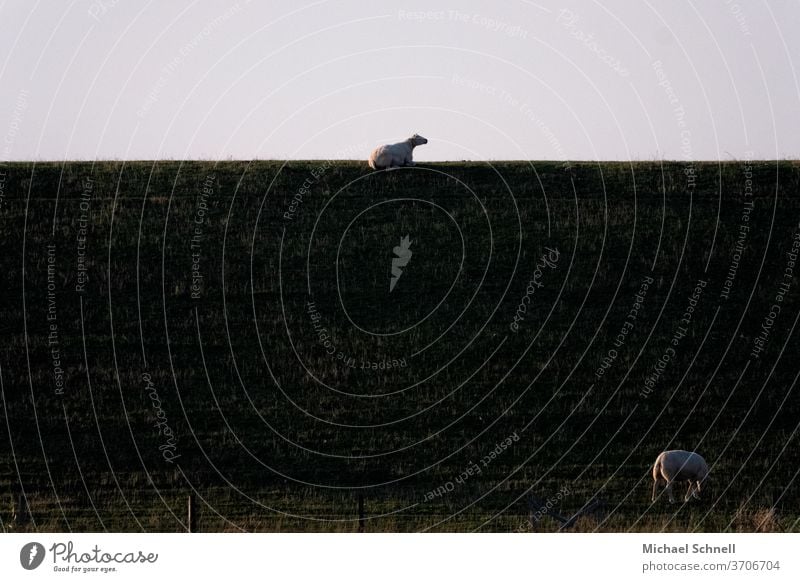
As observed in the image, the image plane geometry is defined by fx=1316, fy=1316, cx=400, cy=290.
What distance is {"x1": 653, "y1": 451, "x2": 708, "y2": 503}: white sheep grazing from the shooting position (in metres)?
27.6

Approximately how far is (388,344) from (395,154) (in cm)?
994

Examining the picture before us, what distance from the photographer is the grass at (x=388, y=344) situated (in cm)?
2898

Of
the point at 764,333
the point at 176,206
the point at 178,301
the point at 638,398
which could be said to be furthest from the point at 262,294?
the point at 764,333

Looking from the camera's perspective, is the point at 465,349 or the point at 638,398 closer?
the point at 638,398

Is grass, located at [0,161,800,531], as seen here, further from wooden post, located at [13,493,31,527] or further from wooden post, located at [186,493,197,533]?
wooden post, located at [186,493,197,533]

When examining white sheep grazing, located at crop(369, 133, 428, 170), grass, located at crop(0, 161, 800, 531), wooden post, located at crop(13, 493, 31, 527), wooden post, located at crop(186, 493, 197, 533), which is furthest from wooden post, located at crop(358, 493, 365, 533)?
white sheep grazing, located at crop(369, 133, 428, 170)

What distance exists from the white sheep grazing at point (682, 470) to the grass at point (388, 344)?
487 millimetres

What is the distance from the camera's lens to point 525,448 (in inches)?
1246

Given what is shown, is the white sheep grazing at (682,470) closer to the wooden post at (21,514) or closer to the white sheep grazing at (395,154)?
the wooden post at (21,514)

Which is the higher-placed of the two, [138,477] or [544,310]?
[544,310]

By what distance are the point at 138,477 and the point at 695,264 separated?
18889 mm

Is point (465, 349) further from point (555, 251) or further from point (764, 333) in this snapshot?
point (764, 333)

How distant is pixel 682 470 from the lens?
90.6 feet
